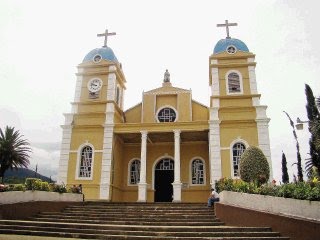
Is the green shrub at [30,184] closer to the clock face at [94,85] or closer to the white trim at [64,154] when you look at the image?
the white trim at [64,154]

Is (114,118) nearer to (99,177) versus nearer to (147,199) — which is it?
(99,177)

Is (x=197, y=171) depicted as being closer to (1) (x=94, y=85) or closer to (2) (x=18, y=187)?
(1) (x=94, y=85)

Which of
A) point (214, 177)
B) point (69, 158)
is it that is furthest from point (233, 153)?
point (69, 158)

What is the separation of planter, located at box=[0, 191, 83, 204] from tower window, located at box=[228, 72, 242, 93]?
1189 cm

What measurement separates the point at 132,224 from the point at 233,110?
11.5 m

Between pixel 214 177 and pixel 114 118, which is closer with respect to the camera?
pixel 214 177

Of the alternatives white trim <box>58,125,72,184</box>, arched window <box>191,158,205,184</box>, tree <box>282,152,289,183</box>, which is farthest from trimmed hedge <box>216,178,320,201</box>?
tree <box>282,152,289,183</box>

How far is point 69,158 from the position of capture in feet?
67.1

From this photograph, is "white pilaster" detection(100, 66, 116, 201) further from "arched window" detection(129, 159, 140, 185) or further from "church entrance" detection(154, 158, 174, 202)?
"church entrance" detection(154, 158, 174, 202)

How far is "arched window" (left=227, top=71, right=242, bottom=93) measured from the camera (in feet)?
69.4

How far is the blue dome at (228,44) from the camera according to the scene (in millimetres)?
22188

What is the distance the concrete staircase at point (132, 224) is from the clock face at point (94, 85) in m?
9.07

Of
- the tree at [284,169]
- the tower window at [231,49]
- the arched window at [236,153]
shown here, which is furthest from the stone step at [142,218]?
the tree at [284,169]

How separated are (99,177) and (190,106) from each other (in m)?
7.96
